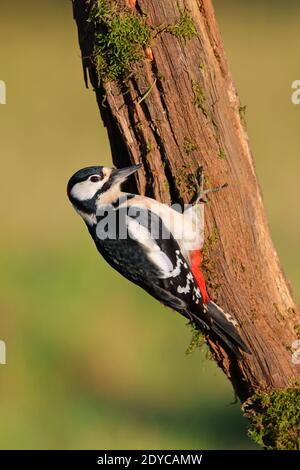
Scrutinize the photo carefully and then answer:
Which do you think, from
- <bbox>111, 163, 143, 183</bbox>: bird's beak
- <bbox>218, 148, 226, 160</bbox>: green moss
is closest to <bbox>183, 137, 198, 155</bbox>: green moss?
<bbox>218, 148, 226, 160</bbox>: green moss

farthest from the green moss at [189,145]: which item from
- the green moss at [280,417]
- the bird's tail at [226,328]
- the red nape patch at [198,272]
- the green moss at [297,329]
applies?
the green moss at [280,417]

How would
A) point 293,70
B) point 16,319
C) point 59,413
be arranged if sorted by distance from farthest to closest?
point 293,70, point 16,319, point 59,413

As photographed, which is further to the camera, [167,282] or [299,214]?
[299,214]

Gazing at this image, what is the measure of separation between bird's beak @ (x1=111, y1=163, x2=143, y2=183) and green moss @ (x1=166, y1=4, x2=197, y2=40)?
58 centimetres

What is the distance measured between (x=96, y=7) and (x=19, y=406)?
11.8ft

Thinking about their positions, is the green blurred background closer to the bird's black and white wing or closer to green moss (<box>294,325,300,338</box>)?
the bird's black and white wing

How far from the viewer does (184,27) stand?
4.09m

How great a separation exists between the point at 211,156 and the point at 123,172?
409mm

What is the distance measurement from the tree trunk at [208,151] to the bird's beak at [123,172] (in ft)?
0.10

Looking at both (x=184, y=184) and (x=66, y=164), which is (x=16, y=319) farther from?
(x=184, y=184)

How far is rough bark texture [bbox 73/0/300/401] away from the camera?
4141 mm

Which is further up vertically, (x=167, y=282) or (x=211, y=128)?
(x=211, y=128)

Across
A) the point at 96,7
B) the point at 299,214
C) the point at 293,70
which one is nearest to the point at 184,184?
the point at 96,7

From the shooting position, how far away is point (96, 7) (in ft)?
13.4
